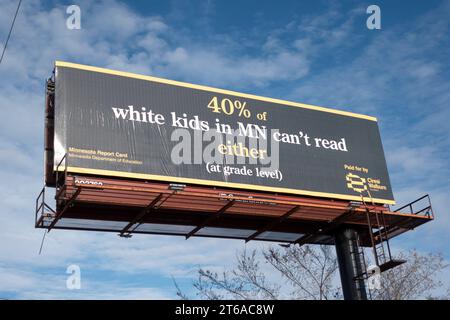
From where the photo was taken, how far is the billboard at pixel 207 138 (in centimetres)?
2028

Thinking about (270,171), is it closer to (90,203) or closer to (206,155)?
(206,155)

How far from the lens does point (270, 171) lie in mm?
22859

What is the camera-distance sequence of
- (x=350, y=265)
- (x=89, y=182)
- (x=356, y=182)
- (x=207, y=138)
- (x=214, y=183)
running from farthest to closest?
(x=356, y=182) → (x=350, y=265) → (x=207, y=138) → (x=214, y=183) → (x=89, y=182)

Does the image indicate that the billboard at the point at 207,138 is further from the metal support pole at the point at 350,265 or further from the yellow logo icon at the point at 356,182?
the metal support pole at the point at 350,265

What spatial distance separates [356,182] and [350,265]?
3.70m

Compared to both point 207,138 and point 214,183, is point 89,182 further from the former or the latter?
point 207,138

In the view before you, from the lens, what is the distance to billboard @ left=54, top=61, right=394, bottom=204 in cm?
2028

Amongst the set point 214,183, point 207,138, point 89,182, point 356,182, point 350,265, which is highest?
point 207,138

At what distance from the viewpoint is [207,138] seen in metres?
22.2

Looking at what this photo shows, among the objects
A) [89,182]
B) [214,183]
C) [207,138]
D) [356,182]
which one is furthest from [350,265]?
[89,182]

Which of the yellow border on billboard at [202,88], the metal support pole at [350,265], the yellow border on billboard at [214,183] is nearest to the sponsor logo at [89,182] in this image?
the yellow border on billboard at [214,183]

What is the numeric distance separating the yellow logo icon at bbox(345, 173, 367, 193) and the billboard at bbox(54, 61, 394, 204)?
53 mm

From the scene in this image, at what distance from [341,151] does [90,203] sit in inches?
467

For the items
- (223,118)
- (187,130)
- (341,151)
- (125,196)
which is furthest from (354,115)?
(125,196)
